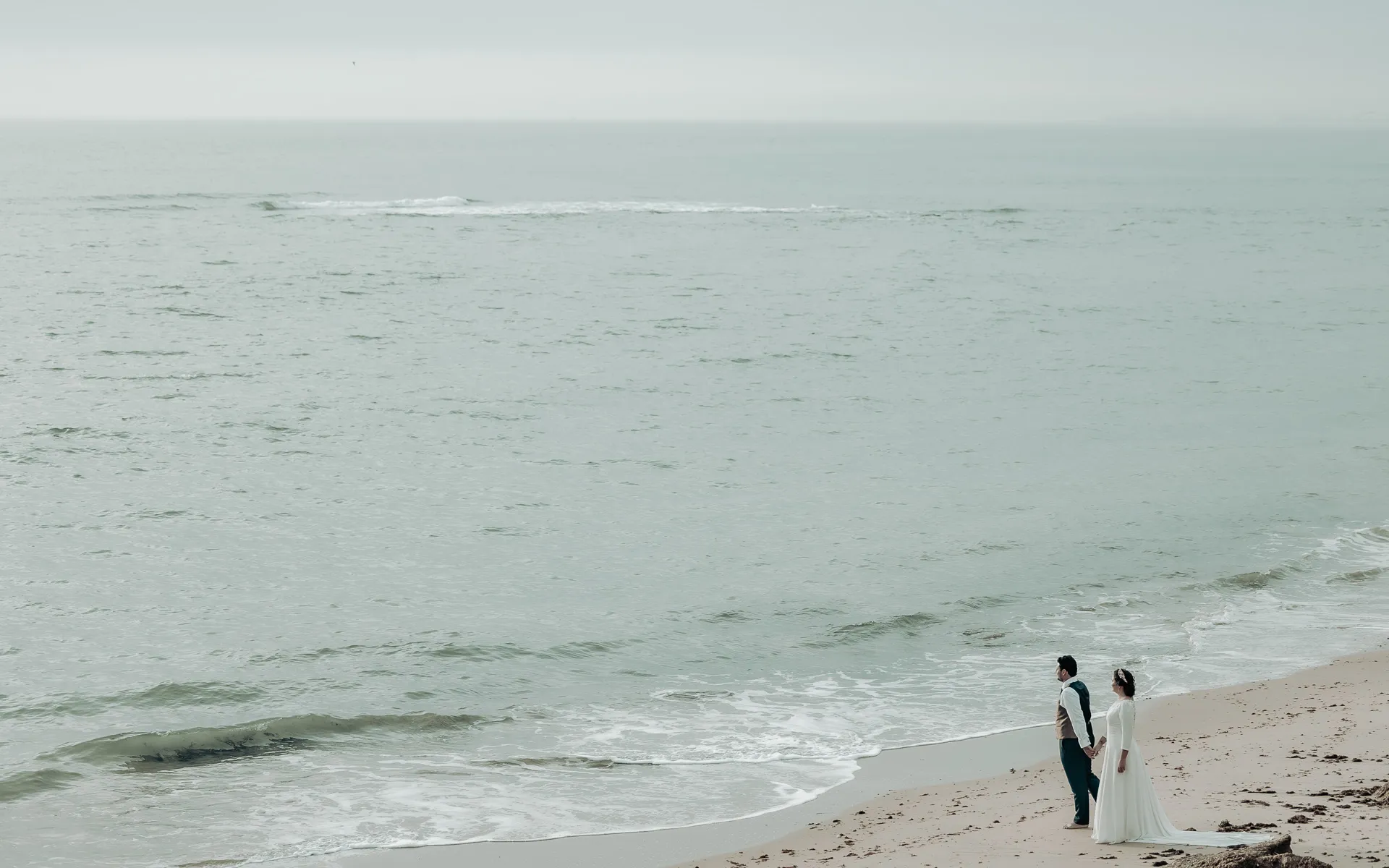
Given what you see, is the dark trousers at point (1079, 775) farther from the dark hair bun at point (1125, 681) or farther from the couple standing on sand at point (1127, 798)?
the dark hair bun at point (1125, 681)

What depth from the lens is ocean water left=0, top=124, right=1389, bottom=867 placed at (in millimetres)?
14289

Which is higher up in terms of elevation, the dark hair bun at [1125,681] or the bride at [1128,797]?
the dark hair bun at [1125,681]

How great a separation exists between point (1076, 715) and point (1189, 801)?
4.46ft

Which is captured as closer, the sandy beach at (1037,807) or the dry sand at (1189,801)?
the dry sand at (1189,801)

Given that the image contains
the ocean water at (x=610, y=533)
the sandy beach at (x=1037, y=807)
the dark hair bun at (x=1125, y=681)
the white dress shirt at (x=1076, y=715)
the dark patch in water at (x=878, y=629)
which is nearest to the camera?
the dark hair bun at (x=1125, y=681)

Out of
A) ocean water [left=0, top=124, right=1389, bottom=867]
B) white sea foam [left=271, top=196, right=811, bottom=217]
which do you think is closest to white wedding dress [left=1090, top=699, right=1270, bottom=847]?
ocean water [left=0, top=124, right=1389, bottom=867]

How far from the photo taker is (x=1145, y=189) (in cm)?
12581

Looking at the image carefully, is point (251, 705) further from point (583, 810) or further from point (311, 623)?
point (583, 810)

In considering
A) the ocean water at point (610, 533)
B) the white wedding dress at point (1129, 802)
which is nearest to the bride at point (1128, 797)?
the white wedding dress at point (1129, 802)

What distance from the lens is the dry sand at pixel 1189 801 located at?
10250mm

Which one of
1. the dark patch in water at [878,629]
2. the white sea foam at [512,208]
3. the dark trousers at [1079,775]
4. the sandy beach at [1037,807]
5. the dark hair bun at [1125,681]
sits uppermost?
the white sea foam at [512,208]

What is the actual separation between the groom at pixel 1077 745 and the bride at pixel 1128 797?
0.52 meters

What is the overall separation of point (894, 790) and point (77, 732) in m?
9.01

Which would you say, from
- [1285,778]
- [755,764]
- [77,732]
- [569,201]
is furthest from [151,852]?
[569,201]
